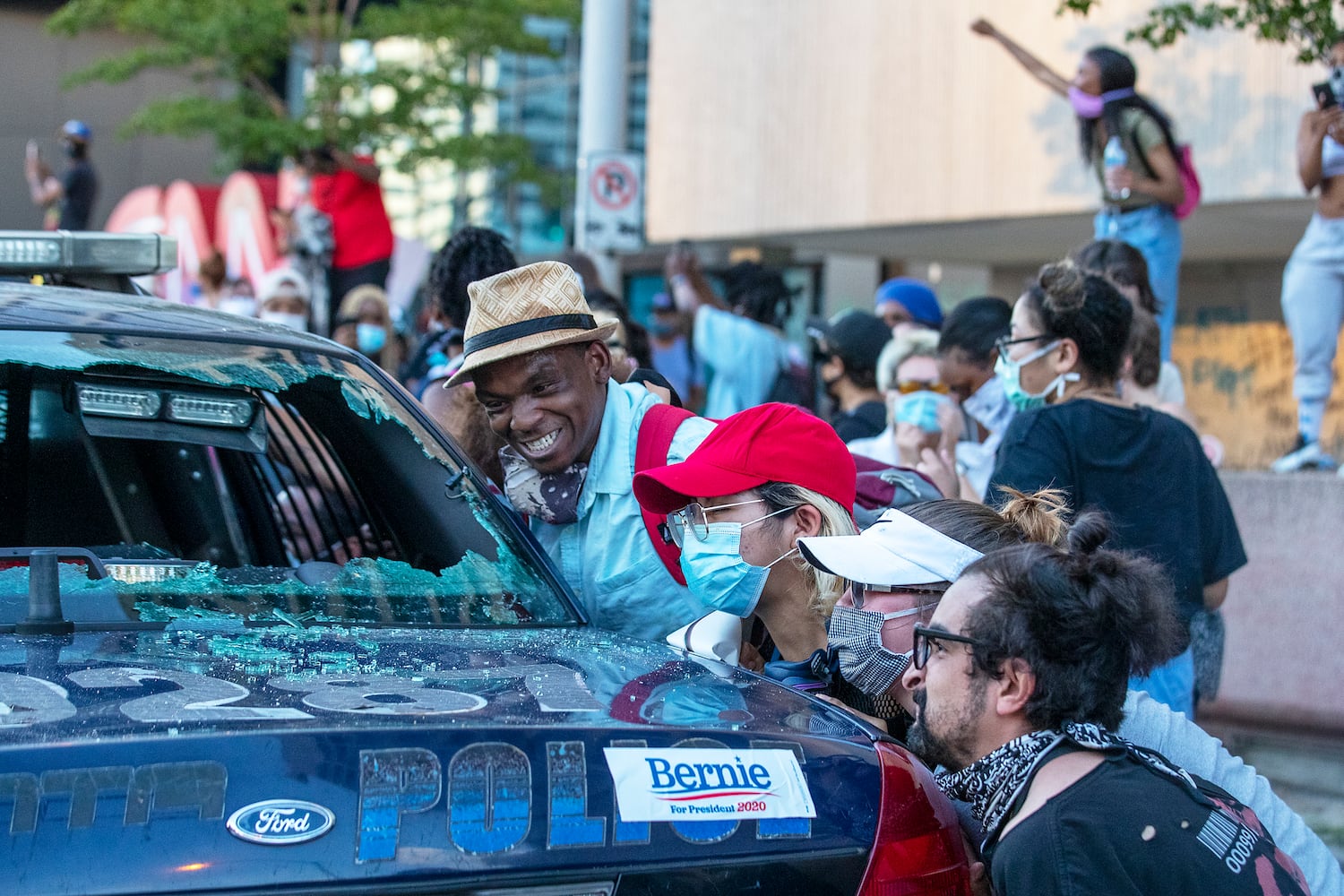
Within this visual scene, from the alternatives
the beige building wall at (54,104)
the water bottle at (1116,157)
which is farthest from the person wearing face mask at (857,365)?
the beige building wall at (54,104)

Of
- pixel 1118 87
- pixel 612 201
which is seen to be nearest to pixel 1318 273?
pixel 1118 87

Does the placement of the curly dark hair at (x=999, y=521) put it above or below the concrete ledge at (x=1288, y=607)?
above

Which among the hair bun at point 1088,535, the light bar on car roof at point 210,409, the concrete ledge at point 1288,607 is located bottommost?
the concrete ledge at point 1288,607

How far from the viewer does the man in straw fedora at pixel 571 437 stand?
3432 mm

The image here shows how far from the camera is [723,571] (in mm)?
3158

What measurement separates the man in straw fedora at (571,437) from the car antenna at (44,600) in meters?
1.03

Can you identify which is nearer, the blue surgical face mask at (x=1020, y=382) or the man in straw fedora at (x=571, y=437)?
the man in straw fedora at (x=571, y=437)

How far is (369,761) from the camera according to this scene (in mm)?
1934

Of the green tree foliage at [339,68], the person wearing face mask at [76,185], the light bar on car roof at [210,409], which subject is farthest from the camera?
the green tree foliage at [339,68]

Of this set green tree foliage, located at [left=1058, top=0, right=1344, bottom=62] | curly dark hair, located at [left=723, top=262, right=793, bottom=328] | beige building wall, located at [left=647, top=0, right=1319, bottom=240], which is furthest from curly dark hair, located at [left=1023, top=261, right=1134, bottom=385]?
beige building wall, located at [left=647, top=0, right=1319, bottom=240]

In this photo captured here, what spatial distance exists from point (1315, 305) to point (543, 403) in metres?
4.75

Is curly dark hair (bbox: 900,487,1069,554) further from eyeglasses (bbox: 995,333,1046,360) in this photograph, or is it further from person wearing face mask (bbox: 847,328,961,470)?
person wearing face mask (bbox: 847,328,961,470)

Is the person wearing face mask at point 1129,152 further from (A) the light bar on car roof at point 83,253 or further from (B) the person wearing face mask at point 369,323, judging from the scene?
(A) the light bar on car roof at point 83,253

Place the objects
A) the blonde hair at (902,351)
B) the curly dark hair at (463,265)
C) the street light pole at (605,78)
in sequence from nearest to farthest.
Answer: the curly dark hair at (463,265)
the blonde hair at (902,351)
the street light pole at (605,78)
